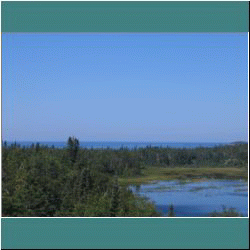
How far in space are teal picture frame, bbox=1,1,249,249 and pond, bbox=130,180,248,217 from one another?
1973mm

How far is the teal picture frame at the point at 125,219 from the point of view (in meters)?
5.41

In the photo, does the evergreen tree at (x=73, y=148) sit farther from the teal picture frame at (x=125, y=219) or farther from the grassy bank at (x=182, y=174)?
the teal picture frame at (x=125, y=219)

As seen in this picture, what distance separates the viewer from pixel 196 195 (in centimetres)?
796

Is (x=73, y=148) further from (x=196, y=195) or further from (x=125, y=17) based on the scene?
(x=125, y=17)

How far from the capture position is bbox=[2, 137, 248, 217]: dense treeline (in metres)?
8.05

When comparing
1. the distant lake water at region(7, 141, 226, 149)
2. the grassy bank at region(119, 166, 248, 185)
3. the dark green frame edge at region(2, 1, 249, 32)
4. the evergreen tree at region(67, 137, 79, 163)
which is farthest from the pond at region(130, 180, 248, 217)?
the dark green frame edge at region(2, 1, 249, 32)

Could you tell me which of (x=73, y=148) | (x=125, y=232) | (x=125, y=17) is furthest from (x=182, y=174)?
(x=125, y=17)

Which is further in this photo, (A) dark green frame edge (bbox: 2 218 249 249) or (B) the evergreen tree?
(B) the evergreen tree

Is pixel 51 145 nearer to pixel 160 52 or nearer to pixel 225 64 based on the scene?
pixel 160 52

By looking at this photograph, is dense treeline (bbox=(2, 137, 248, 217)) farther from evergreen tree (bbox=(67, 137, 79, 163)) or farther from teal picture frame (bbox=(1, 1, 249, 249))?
teal picture frame (bbox=(1, 1, 249, 249))

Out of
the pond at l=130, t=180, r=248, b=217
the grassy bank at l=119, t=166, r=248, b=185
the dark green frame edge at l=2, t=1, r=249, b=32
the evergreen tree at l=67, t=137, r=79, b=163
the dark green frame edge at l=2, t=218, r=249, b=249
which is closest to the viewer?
the dark green frame edge at l=2, t=1, r=249, b=32

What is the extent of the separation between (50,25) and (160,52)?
2787 mm

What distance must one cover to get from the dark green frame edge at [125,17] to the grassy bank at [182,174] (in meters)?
2.97

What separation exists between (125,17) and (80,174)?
3.53 metres
